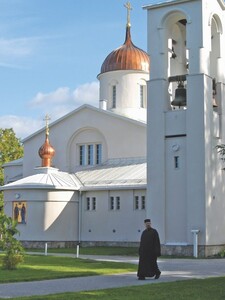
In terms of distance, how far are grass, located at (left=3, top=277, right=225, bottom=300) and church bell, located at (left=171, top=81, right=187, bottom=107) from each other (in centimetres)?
1447

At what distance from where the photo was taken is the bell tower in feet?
87.4

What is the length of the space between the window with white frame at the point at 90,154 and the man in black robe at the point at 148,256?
71.4ft

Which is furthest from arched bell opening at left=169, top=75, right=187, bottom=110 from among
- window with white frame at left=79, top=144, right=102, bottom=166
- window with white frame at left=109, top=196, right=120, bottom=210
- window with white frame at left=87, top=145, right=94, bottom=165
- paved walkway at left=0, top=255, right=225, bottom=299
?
window with white frame at left=87, top=145, right=94, bottom=165

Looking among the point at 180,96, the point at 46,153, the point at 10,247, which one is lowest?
the point at 10,247

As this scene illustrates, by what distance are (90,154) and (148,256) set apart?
22849mm

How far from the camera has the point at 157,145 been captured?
2795cm

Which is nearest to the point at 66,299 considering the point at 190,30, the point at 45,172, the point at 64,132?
the point at 190,30

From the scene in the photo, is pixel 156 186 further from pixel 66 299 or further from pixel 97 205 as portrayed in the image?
pixel 66 299

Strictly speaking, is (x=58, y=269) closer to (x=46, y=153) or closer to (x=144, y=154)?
(x=144, y=154)

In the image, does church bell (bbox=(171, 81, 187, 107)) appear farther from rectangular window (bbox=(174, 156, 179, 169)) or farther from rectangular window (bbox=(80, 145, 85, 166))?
rectangular window (bbox=(80, 145, 85, 166))

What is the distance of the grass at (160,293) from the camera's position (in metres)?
12.0

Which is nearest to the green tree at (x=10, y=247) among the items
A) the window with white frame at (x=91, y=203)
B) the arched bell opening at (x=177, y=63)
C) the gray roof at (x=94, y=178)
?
the arched bell opening at (x=177, y=63)

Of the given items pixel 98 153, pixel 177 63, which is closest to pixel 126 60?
pixel 98 153

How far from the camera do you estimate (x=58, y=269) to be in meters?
18.7
